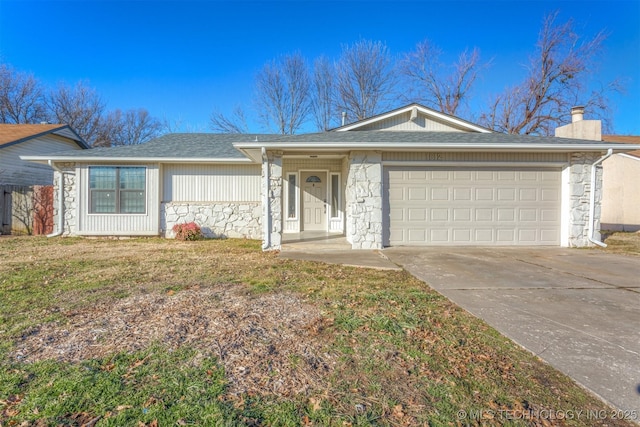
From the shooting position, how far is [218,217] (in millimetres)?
11086

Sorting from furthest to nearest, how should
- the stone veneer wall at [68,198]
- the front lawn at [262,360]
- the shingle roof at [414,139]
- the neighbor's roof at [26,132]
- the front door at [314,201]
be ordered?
1. the neighbor's roof at [26,132]
2. the front door at [314,201]
3. the stone veneer wall at [68,198]
4. the shingle roof at [414,139]
5. the front lawn at [262,360]

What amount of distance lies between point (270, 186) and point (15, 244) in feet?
23.8

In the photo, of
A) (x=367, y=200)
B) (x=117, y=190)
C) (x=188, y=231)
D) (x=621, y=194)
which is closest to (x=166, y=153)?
(x=117, y=190)

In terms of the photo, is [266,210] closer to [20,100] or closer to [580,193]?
[580,193]

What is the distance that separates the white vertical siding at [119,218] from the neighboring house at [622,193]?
18044 millimetres

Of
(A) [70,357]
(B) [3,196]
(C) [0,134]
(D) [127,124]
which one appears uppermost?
(D) [127,124]

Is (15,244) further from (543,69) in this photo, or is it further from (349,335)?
(543,69)

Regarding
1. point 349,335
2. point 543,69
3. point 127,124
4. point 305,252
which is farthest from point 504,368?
point 127,124

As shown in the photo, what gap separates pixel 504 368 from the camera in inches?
101

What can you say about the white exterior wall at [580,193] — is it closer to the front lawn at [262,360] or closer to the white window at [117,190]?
the front lawn at [262,360]

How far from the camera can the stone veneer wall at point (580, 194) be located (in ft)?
28.4

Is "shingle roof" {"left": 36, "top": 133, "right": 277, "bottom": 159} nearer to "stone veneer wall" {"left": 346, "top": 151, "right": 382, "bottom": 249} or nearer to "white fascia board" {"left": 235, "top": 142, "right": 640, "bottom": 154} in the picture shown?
"white fascia board" {"left": 235, "top": 142, "right": 640, "bottom": 154}

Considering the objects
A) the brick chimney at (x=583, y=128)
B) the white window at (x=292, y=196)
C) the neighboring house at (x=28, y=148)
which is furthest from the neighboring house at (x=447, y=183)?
the neighboring house at (x=28, y=148)

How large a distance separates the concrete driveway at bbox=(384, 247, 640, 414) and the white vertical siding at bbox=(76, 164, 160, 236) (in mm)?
7607
